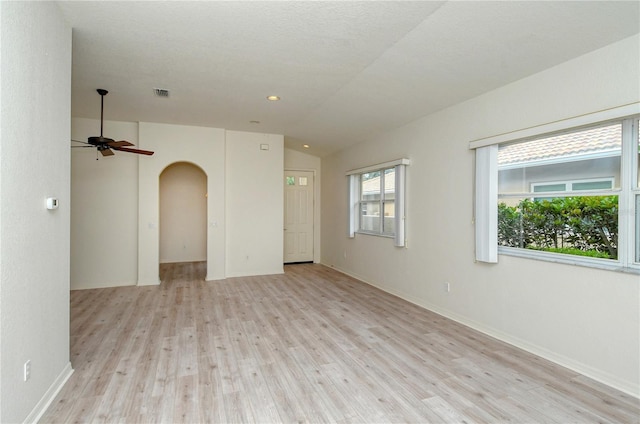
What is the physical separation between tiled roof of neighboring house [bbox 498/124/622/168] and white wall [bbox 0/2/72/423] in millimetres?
4137

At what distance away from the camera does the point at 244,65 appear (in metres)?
3.40

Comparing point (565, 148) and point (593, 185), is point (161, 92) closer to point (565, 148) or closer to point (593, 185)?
point (565, 148)

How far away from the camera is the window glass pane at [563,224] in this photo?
105 inches

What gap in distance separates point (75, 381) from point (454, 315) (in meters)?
3.93

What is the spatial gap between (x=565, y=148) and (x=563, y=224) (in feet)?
2.34

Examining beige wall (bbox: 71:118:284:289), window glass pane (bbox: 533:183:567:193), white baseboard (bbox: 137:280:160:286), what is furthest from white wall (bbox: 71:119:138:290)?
window glass pane (bbox: 533:183:567:193)

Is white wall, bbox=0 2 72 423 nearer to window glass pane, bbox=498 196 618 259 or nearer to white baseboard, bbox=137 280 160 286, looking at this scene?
white baseboard, bbox=137 280 160 286

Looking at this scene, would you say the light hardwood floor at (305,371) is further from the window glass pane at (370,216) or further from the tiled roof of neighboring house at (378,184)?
the tiled roof of neighboring house at (378,184)

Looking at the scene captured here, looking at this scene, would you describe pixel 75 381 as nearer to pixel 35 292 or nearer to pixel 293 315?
pixel 35 292

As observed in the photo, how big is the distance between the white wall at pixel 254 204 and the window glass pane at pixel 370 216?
171cm

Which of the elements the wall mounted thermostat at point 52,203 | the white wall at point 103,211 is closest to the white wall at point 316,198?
the white wall at point 103,211

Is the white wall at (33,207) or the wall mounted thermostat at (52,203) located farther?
the wall mounted thermostat at (52,203)

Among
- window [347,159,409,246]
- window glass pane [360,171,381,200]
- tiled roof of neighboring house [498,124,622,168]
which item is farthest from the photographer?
window glass pane [360,171,381,200]

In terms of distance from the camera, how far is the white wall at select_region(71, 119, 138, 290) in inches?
217
